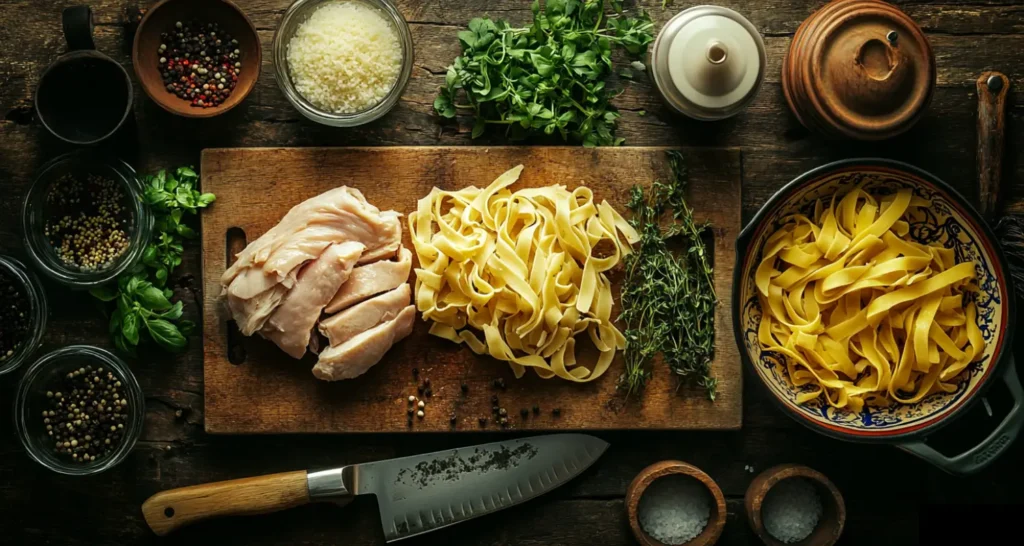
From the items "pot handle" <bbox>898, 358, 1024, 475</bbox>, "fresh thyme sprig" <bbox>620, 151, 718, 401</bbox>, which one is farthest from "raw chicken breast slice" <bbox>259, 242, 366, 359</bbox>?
"pot handle" <bbox>898, 358, 1024, 475</bbox>

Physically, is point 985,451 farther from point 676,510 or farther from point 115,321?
point 115,321

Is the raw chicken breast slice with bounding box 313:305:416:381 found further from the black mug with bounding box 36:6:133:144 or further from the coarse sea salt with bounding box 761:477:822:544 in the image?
Answer: the coarse sea salt with bounding box 761:477:822:544

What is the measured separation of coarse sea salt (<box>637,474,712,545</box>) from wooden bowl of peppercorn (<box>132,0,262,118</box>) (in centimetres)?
217

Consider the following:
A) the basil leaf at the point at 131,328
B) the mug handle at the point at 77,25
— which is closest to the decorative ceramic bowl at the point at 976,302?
the basil leaf at the point at 131,328

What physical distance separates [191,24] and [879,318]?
278cm

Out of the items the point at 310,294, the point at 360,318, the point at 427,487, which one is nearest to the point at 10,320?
the point at 310,294

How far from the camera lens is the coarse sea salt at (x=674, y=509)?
2.68m

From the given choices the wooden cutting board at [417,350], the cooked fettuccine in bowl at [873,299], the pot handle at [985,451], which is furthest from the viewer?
the wooden cutting board at [417,350]

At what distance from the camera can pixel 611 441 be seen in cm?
278

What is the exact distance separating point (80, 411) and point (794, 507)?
2757mm

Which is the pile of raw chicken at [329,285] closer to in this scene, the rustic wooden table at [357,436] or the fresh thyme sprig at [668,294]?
the rustic wooden table at [357,436]

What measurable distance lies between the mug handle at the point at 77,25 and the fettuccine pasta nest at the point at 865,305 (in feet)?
8.53

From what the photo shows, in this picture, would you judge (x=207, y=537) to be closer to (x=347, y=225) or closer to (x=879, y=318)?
(x=347, y=225)

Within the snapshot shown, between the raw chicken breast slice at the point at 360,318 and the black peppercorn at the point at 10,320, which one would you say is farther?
the black peppercorn at the point at 10,320
